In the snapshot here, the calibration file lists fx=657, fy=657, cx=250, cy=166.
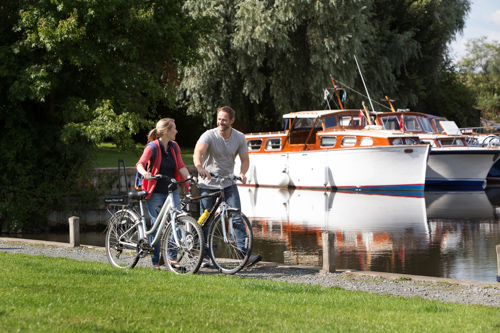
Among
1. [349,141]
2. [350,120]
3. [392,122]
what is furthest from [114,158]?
[392,122]

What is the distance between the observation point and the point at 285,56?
34438mm

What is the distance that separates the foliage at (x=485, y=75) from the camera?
71.9 m

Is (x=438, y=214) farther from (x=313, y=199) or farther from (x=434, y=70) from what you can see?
(x=434, y=70)

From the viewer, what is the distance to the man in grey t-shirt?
29.1 feet

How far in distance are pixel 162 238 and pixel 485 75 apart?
82174 millimetres

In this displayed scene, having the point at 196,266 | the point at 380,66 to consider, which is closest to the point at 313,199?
the point at 380,66

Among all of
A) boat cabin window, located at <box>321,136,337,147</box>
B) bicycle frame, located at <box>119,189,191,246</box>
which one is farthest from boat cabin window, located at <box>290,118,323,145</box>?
bicycle frame, located at <box>119,189,191,246</box>

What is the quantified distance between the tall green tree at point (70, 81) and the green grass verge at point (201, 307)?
986 cm

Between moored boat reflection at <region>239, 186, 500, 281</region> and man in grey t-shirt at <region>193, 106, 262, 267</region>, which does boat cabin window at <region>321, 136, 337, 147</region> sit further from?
man in grey t-shirt at <region>193, 106, 262, 267</region>

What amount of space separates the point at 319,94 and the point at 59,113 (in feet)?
59.3

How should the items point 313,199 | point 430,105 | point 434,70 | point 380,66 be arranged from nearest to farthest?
point 313,199
point 380,66
point 434,70
point 430,105

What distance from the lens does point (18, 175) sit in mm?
18594

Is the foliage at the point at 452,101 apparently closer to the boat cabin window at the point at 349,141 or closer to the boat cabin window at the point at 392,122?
the boat cabin window at the point at 392,122

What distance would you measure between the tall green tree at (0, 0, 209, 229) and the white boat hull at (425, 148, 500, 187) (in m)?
13.9
